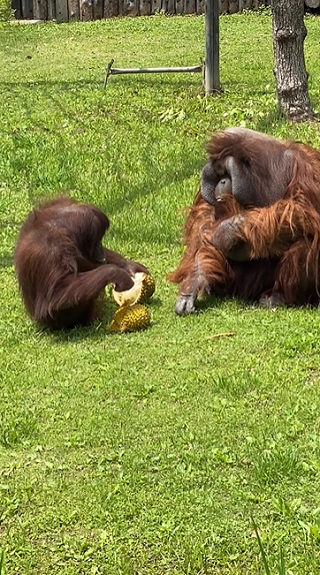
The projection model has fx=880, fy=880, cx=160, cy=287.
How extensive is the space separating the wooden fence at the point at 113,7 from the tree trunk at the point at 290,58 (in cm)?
760

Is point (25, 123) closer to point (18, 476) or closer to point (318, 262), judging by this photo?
point (318, 262)

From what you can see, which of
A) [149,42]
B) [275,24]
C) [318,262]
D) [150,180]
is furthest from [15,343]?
[149,42]

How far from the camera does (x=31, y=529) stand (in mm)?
2455

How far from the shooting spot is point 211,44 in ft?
27.1

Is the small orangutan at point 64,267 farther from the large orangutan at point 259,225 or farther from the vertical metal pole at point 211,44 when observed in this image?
the vertical metal pole at point 211,44

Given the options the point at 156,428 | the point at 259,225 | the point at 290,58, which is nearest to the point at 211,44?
the point at 290,58

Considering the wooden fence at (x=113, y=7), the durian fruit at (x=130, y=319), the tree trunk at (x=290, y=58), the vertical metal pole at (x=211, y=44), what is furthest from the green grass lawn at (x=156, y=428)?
the wooden fence at (x=113, y=7)

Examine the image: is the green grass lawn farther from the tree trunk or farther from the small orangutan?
the tree trunk

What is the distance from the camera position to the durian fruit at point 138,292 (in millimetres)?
4012

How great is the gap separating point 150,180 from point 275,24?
69.0 inches

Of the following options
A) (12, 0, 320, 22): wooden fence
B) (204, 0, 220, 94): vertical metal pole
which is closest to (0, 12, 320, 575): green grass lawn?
(204, 0, 220, 94): vertical metal pole

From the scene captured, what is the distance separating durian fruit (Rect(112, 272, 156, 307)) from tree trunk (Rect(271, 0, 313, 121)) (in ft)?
11.3

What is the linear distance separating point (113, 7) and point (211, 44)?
22.8 ft

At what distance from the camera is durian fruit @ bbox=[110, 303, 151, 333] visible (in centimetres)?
387
